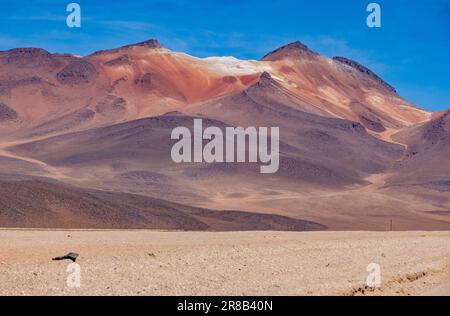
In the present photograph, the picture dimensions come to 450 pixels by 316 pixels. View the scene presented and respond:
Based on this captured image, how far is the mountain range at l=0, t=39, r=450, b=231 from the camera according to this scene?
62394 mm

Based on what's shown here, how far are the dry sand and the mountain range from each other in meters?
22.8

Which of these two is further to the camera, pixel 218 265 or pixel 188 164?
pixel 188 164

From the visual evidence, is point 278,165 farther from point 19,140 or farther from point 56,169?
point 19,140

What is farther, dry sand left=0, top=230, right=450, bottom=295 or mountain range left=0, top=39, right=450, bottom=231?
mountain range left=0, top=39, right=450, bottom=231

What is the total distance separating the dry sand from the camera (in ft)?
52.7

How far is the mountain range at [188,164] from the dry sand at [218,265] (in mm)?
22758

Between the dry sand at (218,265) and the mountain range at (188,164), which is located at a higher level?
the mountain range at (188,164)

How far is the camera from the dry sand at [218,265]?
52.7 ft

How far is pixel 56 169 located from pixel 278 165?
102 feet

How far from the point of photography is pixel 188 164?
113 meters

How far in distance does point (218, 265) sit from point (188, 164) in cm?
9268

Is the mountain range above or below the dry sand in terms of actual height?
above

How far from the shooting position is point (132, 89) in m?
180

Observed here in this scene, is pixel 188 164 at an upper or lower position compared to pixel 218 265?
upper
